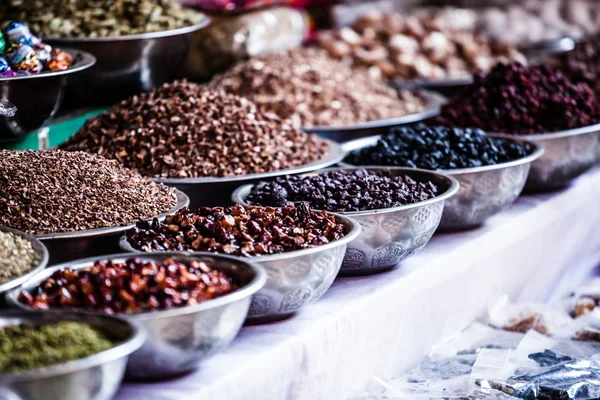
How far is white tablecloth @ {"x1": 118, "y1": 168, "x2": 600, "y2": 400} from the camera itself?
1503 millimetres

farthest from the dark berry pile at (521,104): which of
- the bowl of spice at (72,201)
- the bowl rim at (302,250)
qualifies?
the bowl of spice at (72,201)

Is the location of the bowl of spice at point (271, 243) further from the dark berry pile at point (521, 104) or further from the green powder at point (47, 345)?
the dark berry pile at point (521, 104)

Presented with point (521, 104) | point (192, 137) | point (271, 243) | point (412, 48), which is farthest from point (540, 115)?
point (271, 243)

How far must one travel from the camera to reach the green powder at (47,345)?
3.92ft

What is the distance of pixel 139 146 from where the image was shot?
2.23 meters

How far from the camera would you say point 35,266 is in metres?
1.49

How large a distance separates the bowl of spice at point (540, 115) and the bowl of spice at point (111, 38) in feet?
3.04

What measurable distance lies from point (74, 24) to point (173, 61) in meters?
0.33

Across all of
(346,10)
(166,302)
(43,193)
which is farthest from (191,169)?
(346,10)

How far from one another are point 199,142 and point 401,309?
700mm

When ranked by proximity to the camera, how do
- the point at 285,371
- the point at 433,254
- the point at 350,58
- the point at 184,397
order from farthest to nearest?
the point at 350,58, the point at 433,254, the point at 285,371, the point at 184,397

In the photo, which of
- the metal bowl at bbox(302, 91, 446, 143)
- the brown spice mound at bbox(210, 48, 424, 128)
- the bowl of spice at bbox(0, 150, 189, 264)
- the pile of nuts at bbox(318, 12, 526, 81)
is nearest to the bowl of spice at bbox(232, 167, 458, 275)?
the bowl of spice at bbox(0, 150, 189, 264)

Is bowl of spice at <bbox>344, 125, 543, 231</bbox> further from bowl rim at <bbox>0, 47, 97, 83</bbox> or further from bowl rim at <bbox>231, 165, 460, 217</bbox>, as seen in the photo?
bowl rim at <bbox>0, 47, 97, 83</bbox>

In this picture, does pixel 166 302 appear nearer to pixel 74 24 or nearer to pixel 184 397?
pixel 184 397
